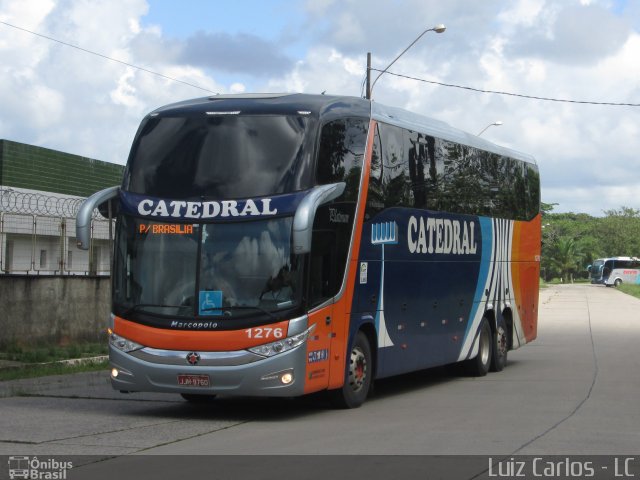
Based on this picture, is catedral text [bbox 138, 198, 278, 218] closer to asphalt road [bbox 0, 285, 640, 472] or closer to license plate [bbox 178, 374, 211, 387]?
license plate [bbox 178, 374, 211, 387]

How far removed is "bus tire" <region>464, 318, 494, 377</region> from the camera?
19891 millimetres

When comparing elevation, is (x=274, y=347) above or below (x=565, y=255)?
below

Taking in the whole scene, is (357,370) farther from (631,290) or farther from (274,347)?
(631,290)

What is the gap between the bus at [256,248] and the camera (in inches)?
513

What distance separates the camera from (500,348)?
21.2 metres

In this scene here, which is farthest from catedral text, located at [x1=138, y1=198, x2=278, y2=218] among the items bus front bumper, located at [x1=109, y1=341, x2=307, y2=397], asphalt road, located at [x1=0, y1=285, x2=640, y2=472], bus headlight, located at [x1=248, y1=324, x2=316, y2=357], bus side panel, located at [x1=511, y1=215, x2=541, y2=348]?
bus side panel, located at [x1=511, y1=215, x2=541, y2=348]

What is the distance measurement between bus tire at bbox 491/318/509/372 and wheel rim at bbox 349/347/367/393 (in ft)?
21.3

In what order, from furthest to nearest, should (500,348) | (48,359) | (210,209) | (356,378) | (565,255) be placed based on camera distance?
(565,255), (48,359), (500,348), (356,378), (210,209)

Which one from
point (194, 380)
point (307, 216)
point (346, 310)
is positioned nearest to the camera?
point (307, 216)

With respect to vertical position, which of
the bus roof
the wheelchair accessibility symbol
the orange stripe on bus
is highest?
the bus roof

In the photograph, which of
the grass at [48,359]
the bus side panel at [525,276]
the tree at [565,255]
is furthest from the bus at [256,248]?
the tree at [565,255]

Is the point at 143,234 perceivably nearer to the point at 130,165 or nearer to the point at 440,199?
the point at 130,165

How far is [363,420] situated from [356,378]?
1.38m
